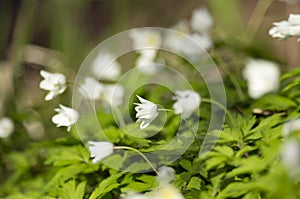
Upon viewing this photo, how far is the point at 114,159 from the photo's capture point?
1.18m

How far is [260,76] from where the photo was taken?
59.1 inches

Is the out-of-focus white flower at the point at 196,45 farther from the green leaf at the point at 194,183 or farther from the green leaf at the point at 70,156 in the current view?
the green leaf at the point at 194,183

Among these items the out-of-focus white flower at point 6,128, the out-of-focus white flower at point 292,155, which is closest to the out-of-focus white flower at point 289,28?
the out-of-focus white flower at point 292,155

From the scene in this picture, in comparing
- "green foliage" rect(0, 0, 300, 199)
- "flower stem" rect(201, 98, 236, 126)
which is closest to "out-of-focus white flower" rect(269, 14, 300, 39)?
"green foliage" rect(0, 0, 300, 199)

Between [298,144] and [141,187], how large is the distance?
0.41 metres

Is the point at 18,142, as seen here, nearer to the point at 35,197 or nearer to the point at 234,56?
the point at 35,197

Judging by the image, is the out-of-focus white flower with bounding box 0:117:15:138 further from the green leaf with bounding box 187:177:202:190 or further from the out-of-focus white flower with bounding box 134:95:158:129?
the green leaf with bounding box 187:177:202:190

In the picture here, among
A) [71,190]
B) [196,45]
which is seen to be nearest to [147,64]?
[196,45]

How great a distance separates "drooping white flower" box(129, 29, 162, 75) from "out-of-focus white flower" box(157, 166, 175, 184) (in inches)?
22.9

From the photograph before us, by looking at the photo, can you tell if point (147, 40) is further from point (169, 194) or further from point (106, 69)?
point (169, 194)

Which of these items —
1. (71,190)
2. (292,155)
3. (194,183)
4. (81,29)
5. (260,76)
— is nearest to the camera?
(292,155)

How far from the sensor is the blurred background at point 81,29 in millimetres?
2166

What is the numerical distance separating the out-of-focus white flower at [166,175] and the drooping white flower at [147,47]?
58cm

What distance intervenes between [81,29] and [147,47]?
1564 mm
